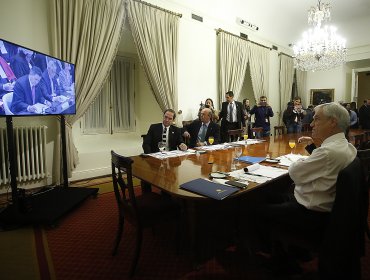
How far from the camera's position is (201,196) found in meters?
1.53

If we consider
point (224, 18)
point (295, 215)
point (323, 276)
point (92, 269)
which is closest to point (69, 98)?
point (92, 269)

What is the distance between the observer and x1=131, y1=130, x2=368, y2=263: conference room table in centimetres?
179

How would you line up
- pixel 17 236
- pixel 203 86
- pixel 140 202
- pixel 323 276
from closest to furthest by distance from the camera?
pixel 323 276 → pixel 140 202 → pixel 17 236 → pixel 203 86

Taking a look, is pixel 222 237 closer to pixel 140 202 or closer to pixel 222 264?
pixel 222 264

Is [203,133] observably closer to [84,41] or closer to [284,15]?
[84,41]

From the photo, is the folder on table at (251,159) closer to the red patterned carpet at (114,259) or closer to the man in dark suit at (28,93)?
the red patterned carpet at (114,259)

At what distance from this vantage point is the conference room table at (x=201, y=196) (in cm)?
179

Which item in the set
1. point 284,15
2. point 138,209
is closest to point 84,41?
point 138,209

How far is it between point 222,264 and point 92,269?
98cm

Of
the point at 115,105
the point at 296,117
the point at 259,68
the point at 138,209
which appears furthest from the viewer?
the point at 259,68

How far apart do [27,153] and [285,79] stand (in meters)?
7.94

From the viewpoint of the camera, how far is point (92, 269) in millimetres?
1913

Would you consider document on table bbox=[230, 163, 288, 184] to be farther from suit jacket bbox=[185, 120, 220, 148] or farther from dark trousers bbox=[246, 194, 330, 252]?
suit jacket bbox=[185, 120, 220, 148]

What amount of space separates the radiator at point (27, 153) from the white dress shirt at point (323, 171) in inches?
130
